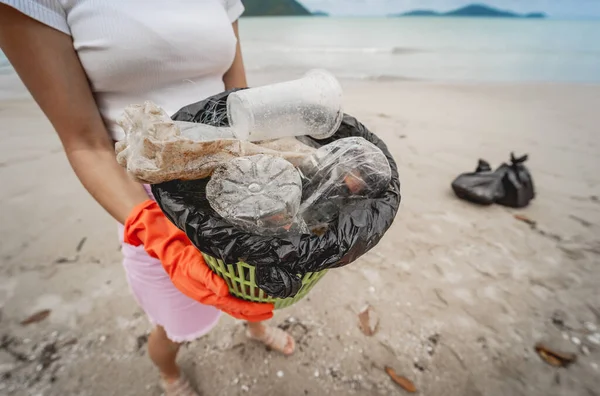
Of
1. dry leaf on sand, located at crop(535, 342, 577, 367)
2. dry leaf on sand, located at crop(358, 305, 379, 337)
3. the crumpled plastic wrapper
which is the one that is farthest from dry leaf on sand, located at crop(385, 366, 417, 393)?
the crumpled plastic wrapper

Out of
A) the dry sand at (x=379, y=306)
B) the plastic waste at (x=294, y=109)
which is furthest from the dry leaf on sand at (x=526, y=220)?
the plastic waste at (x=294, y=109)

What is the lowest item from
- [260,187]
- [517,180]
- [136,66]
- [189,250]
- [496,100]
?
[496,100]

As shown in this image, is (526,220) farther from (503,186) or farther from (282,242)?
(282,242)

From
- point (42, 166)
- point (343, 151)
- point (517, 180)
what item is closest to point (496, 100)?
point (517, 180)

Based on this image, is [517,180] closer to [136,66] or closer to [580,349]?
[580,349]

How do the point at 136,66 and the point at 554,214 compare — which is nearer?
the point at 136,66

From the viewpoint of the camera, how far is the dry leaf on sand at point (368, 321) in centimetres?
196

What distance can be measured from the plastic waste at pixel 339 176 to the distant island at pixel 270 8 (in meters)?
48.7

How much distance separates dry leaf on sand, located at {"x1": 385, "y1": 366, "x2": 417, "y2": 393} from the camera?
169cm

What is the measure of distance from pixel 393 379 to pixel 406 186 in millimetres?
1940

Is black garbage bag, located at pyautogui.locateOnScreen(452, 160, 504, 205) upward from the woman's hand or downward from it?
downward

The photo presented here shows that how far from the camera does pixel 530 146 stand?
159 inches

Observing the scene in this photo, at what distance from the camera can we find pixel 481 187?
295 cm

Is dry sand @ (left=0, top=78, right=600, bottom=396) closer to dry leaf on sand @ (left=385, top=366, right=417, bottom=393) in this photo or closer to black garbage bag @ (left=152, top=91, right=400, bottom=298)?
dry leaf on sand @ (left=385, top=366, right=417, bottom=393)
